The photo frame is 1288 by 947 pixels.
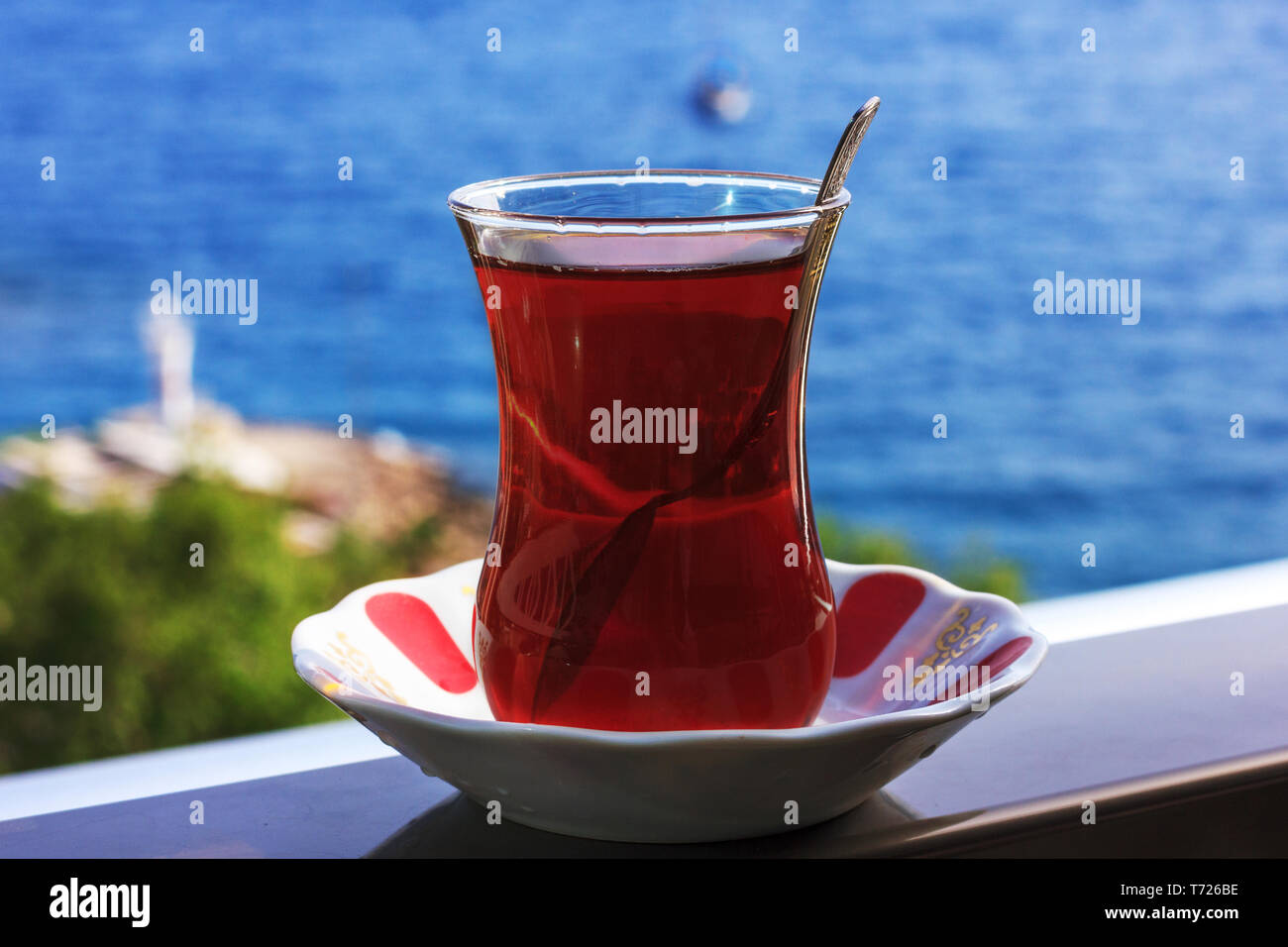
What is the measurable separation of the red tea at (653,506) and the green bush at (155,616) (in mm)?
2681

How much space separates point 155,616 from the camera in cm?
325

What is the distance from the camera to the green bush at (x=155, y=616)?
3.08m

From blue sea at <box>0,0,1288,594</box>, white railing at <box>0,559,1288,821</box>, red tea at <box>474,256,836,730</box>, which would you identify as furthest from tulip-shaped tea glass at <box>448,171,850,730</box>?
blue sea at <box>0,0,1288,594</box>

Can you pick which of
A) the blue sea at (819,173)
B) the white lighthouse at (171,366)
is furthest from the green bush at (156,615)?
the blue sea at (819,173)

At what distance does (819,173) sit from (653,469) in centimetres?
713

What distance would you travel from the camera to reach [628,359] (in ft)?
1.83

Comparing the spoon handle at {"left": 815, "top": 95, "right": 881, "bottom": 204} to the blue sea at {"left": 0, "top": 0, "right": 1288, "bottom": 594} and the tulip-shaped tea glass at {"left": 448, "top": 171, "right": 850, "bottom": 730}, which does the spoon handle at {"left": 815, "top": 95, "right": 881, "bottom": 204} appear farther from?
the blue sea at {"left": 0, "top": 0, "right": 1288, "bottom": 594}

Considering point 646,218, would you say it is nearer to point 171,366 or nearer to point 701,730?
point 701,730

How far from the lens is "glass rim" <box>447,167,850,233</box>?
0.54 metres

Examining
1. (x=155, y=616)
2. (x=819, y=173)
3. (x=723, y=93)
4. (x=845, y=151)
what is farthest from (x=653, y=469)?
(x=819, y=173)

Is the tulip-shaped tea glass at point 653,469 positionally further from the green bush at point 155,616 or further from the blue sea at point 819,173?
the blue sea at point 819,173

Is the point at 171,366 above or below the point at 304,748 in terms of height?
above
